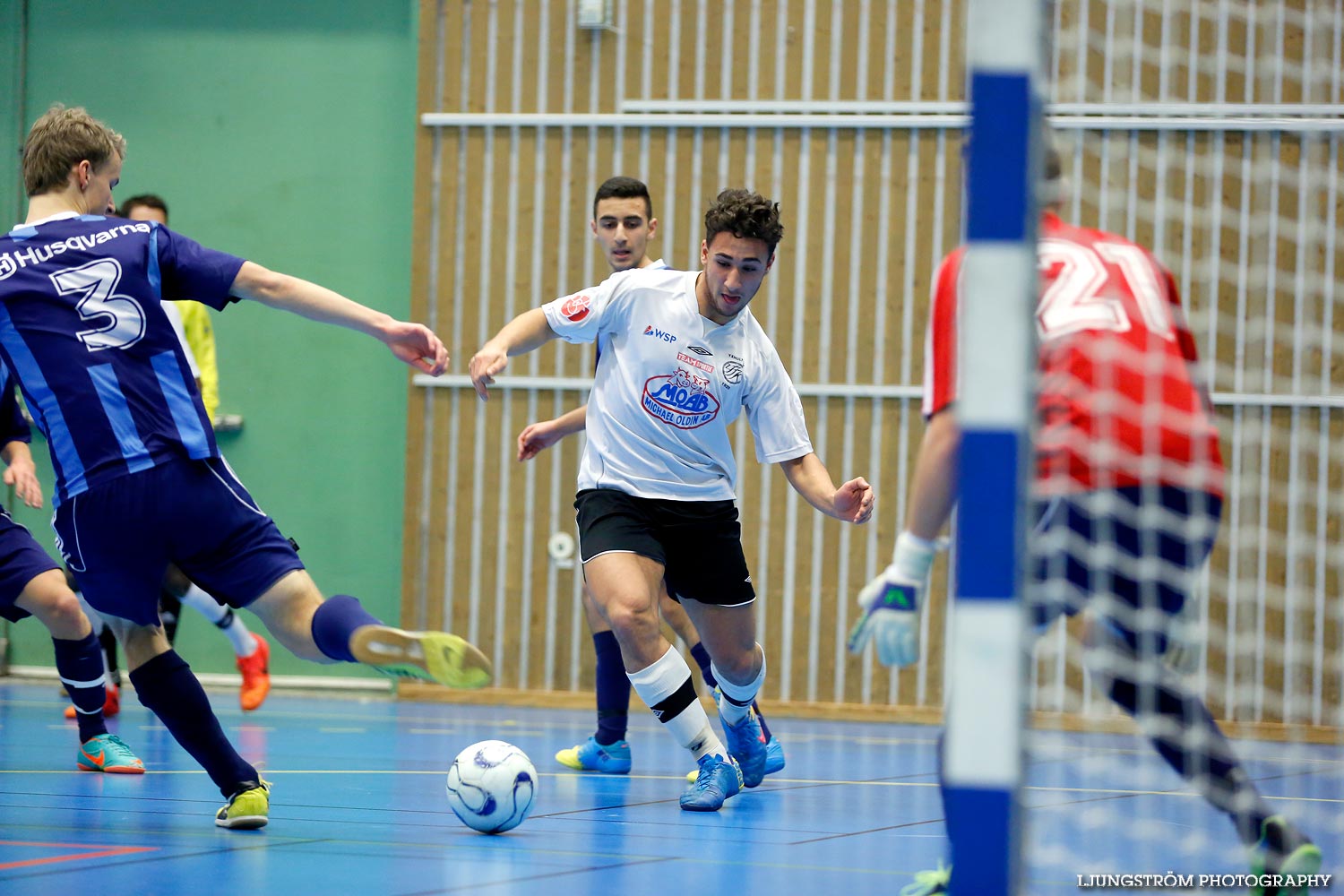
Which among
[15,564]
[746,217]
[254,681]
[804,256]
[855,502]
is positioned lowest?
[254,681]

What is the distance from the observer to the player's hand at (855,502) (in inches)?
180

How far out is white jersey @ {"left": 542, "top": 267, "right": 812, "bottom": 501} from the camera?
17.0 feet

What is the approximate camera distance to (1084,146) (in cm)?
913

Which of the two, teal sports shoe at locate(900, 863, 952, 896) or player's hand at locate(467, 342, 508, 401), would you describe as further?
player's hand at locate(467, 342, 508, 401)

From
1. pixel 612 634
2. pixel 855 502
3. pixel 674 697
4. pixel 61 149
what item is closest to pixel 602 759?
pixel 612 634

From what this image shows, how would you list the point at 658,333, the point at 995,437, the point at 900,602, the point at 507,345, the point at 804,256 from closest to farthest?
the point at 995,437, the point at 900,602, the point at 507,345, the point at 658,333, the point at 804,256

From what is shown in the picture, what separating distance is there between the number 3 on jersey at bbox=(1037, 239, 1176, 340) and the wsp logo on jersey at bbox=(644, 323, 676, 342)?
6.63ft

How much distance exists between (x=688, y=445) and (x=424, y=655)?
1.73 m

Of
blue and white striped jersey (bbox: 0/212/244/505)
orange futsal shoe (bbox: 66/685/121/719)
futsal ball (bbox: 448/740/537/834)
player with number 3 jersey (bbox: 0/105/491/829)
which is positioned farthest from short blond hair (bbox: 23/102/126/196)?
orange futsal shoe (bbox: 66/685/121/719)

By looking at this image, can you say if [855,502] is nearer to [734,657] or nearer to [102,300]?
[734,657]

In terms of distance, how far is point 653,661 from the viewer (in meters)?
4.89

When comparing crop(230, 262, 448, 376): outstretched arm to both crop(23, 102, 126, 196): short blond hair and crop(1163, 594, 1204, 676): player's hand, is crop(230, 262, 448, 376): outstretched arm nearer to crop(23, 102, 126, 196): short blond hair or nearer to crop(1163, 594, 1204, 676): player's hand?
crop(23, 102, 126, 196): short blond hair

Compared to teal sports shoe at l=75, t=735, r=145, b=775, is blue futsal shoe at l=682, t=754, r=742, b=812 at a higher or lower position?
higher

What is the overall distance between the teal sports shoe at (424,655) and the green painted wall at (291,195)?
246 inches
